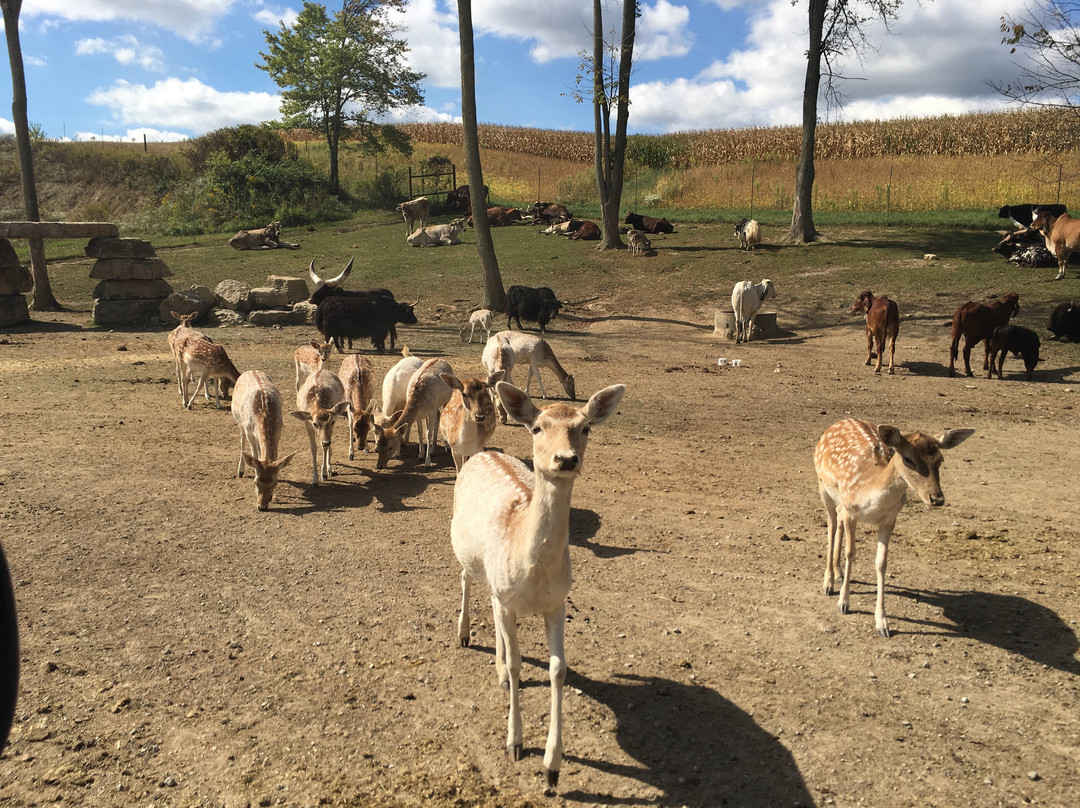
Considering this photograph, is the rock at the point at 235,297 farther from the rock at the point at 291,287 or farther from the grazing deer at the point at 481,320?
the grazing deer at the point at 481,320

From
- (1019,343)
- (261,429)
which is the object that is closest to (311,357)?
(261,429)

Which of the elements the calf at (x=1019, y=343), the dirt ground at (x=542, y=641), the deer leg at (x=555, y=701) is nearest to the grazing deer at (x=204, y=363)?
the dirt ground at (x=542, y=641)

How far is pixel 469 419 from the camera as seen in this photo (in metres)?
7.91

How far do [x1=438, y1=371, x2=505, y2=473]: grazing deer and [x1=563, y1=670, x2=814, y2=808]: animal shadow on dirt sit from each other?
10.6 feet

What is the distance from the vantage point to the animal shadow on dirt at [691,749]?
3918mm

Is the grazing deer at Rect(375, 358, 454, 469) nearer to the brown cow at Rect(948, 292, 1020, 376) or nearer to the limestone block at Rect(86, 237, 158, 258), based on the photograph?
the brown cow at Rect(948, 292, 1020, 376)

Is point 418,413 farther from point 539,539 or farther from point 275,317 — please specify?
point 275,317

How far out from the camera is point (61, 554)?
21.7ft

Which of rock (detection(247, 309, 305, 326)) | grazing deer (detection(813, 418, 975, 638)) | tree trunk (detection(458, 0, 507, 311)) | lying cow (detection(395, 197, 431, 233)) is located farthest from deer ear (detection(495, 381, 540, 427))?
lying cow (detection(395, 197, 431, 233))

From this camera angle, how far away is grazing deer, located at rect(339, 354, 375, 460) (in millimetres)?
9539

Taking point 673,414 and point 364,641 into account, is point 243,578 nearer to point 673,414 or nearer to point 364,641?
point 364,641

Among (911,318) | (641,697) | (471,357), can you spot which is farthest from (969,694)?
(911,318)

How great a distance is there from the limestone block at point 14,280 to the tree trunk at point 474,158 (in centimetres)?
1029

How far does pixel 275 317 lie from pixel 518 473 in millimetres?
15328
